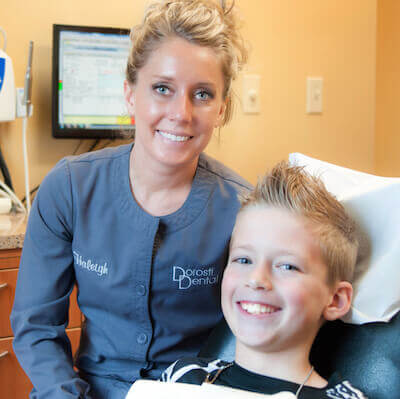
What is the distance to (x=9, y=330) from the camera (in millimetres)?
1564

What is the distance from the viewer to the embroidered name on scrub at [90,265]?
3.75ft

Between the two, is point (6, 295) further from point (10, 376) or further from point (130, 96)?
point (130, 96)

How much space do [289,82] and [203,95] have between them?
1.30m

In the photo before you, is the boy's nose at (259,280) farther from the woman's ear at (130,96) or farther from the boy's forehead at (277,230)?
the woman's ear at (130,96)

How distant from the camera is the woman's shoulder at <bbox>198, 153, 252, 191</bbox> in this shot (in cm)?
122

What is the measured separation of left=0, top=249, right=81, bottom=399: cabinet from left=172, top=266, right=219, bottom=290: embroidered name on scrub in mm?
615

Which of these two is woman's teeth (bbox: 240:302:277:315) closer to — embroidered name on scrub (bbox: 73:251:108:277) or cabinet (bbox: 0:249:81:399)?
embroidered name on scrub (bbox: 73:251:108:277)

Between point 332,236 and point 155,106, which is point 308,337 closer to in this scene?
point 332,236

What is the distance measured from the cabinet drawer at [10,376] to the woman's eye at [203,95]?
96 centimetres

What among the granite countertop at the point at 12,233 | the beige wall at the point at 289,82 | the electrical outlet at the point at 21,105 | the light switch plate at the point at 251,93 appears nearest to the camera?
the granite countertop at the point at 12,233

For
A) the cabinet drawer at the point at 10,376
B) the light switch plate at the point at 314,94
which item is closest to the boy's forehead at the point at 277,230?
the cabinet drawer at the point at 10,376

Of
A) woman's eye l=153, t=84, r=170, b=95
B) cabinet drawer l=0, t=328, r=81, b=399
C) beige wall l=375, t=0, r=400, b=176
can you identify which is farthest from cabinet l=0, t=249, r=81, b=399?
beige wall l=375, t=0, r=400, b=176

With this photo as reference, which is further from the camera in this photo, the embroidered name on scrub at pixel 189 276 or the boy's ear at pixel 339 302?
the embroidered name on scrub at pixel 189 276

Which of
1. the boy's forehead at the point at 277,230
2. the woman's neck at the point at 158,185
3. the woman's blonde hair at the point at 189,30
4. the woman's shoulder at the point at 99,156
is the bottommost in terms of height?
the boy's forehead at the point at 277,230
